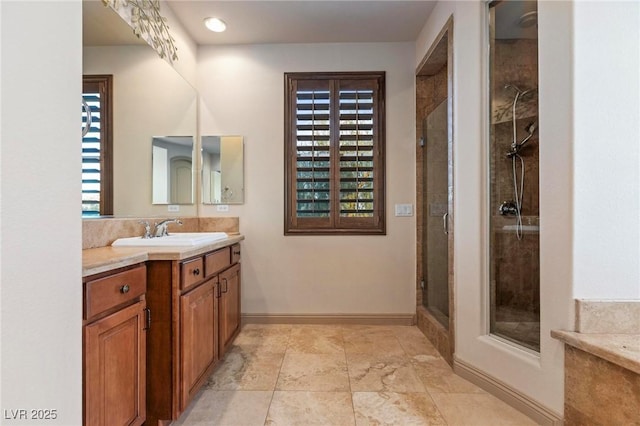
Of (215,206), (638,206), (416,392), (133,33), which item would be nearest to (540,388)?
(416,392)

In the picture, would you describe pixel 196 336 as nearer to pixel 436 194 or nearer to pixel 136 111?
pixel 136 111

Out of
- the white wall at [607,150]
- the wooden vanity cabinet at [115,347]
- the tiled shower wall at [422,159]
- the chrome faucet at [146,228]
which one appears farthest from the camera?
the tiled shower wall at [422,159]

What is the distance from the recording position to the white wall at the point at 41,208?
0.61m

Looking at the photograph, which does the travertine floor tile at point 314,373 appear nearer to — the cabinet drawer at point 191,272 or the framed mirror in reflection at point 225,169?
the cabinet drawer at point 191,272

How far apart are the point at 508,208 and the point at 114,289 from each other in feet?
7.05

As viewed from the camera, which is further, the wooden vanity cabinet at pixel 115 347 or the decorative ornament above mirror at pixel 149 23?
the decorative ornament above mirror at pixel 149 23

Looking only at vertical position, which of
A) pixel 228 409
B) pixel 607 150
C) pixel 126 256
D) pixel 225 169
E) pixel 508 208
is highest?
pixel 225 169

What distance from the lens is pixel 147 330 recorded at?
4.58ft

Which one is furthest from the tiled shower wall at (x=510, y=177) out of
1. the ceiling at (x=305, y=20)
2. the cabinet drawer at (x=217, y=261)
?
the cabinet drawer at (x=217, y=261)

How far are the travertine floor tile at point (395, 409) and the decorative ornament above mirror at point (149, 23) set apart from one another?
262 cm

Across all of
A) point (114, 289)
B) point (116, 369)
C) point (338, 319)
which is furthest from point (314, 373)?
point (114, 289)

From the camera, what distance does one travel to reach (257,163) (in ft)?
9.28

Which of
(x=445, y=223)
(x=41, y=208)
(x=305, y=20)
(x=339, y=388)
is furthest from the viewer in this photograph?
(x=305, y=20)

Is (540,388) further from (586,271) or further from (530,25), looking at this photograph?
(530,25)
